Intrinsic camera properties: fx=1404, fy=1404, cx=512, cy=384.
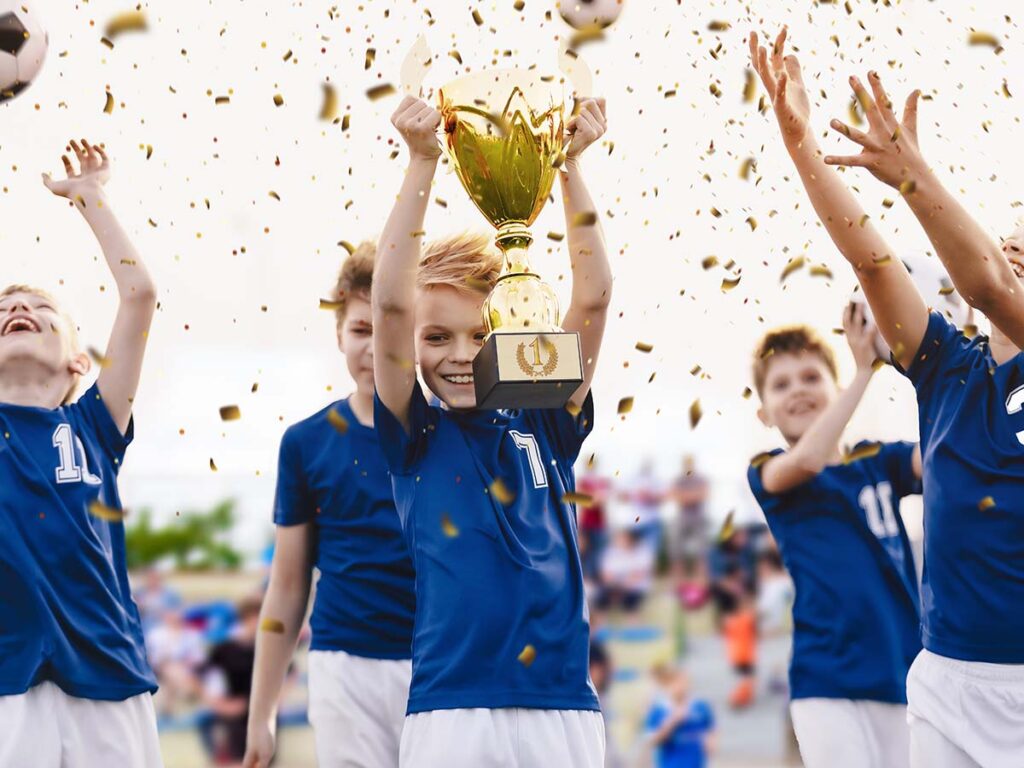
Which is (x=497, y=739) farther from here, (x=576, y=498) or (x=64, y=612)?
(x=64, y=612)

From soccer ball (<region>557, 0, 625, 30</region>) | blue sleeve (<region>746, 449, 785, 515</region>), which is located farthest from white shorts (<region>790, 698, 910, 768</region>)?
soccer ball (<region>557, 0, 625, 30</region>)

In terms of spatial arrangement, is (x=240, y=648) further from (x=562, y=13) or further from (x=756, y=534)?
(x=562, y=13)

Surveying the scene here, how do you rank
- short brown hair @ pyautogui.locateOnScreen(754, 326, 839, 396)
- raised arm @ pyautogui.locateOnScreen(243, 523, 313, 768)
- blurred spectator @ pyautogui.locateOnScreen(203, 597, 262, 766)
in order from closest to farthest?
raised arm @ pyautogui.locateOnScreen(243, 523, 313, 768) < short brown hair @ pyautogui.locateOnScreen(754, 326, 839, 396) < blurred spectator @ pyautogui.locateOnScreen(203, 597, 262, 766)

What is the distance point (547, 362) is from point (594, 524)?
23.2 feet

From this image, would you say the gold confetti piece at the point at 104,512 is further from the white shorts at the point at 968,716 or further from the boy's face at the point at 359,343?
the white shorts at the point at 968,716

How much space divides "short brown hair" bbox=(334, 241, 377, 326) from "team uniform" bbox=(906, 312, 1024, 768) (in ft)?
5.96

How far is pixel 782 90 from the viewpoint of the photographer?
133 inches

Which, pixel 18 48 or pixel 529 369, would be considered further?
pixel 18 48

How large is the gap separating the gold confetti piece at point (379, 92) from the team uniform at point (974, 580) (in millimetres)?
1559

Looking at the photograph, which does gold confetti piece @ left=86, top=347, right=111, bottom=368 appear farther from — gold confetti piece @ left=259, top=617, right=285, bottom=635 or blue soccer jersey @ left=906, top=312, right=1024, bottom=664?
blue soccer jersey @ left=906, top=312, right=1024, bottom=664

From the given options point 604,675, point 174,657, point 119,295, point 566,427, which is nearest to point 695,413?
point 566,427

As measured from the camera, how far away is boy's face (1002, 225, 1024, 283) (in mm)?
3580

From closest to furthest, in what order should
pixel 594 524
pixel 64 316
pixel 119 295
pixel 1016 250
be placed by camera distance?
pixel 1016 250, pixel 119 295, pixel 64 316, pixel 594 524

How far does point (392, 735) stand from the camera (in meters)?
4.11
